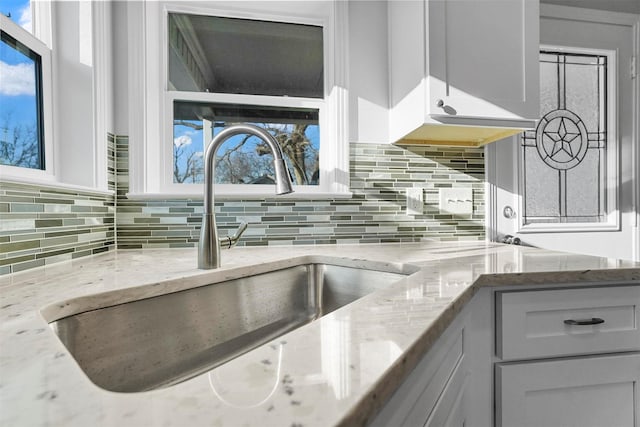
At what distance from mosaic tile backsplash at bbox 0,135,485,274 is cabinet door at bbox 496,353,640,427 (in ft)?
2.54

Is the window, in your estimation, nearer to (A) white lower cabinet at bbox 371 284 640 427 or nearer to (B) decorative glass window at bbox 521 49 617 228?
(A) white lower cabinet at bbox 371 284 640 427

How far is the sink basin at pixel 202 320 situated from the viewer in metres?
0.62

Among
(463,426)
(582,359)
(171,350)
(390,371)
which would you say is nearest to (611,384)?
(582,359)

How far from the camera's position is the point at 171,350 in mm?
727

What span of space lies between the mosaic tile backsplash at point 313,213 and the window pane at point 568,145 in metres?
0.31

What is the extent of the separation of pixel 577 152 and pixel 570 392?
1.35 metres

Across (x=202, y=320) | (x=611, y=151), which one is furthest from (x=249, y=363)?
(x=611, y=151)

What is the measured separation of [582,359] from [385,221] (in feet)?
2.82

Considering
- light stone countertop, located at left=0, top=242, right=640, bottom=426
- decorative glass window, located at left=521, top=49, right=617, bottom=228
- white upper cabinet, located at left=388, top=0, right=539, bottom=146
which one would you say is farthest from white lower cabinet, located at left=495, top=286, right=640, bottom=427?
decorative glass window, located at left=521, top=49, right=617, bottom=228

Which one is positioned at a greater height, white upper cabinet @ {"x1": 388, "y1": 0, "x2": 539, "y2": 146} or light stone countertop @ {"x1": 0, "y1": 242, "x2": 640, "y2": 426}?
white upper cabinet @ {"x1": 388, "y1": 0, "x2": 539, "y2": 146}

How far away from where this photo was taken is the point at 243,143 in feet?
4.85

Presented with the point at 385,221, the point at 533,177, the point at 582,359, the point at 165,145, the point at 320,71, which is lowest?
the point at 582,359

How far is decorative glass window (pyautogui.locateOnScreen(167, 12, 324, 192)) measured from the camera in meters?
1.45

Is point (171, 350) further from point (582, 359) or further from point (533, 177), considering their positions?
point (533, 177)
